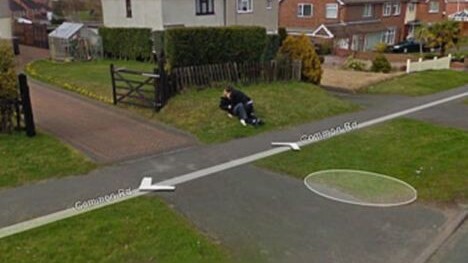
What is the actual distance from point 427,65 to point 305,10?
68.1 feet

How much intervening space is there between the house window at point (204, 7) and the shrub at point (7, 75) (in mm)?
19162

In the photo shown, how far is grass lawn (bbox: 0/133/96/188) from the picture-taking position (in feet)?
26.0

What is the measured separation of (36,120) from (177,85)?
4111 millimetres

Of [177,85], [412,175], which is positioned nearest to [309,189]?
[412,175]

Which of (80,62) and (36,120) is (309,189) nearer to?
(36,120)

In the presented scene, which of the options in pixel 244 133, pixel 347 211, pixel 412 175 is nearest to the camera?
pixel 347 211

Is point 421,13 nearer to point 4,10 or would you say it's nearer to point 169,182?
point 4,10

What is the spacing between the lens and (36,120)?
39.0 feet

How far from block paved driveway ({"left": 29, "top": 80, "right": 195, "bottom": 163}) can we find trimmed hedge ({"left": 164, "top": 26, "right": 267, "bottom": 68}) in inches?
105

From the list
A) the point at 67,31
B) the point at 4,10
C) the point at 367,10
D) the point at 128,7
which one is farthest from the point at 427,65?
the point at 4,10

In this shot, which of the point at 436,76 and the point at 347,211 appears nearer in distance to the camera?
the point at 347,211

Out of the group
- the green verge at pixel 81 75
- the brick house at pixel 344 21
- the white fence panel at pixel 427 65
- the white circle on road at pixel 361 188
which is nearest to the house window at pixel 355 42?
the brick house at pixel 344 21

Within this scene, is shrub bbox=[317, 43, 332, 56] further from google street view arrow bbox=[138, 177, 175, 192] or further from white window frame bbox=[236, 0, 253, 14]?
google street view arrow bbox=[138, 177, 175, 192]

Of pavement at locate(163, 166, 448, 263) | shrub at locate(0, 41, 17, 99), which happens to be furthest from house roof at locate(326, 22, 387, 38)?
pavement at locate(163, 166, 448, 263)
